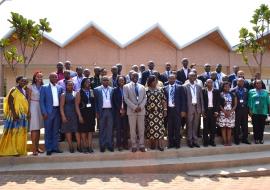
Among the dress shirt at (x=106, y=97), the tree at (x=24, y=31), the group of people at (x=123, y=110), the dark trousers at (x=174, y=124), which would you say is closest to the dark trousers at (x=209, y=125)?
the group of people at (x=123, y=110)

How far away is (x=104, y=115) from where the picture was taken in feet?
28.5

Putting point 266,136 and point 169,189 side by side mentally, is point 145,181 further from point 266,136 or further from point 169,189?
point 266,136

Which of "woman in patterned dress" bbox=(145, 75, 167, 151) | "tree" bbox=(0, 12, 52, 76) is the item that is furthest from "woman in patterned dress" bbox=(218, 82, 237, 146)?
"tree" bbox=(0, 12, 52, 76)

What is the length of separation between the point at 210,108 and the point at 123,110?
214 centimetres

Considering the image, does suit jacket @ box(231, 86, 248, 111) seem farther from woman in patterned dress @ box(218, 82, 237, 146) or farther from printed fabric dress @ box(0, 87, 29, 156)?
printed fabric dress @ box(0, 87, 29, 156)

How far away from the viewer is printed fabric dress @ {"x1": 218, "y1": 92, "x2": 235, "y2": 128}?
30.7 feet

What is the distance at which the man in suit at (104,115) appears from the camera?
8.68 meters

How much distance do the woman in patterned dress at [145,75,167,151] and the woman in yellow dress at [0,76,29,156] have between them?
2.64 m

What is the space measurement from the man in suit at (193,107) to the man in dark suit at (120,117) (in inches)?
58.8

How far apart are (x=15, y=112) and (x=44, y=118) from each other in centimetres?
60

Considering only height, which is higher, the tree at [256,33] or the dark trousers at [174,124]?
the tree at [256,33]

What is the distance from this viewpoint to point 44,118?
27.5 ft

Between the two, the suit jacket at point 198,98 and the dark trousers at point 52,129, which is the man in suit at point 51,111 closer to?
the dark trousers at point 52,129

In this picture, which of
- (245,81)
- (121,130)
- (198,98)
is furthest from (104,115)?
(245,81)
